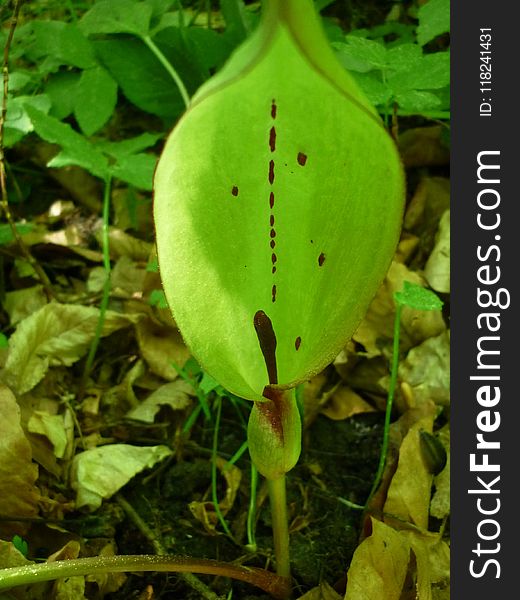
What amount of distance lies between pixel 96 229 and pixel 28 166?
0.81ft

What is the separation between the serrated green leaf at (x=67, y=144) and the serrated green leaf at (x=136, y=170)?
0.02 m

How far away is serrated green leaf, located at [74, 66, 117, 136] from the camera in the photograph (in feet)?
3.79

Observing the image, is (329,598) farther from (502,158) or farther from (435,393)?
(502,158)

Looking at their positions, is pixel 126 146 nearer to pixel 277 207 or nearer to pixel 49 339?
pixel 49 339

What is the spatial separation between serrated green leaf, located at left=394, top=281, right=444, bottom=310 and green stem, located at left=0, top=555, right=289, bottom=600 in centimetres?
35

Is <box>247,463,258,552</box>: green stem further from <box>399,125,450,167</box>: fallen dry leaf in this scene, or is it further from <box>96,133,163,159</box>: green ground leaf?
<box>399,125,450,167</box>: fallen dry leaf

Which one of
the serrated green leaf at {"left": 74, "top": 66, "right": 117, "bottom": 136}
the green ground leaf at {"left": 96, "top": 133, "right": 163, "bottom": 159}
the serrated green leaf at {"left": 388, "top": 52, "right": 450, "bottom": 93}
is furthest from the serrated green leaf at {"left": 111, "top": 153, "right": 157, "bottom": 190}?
the serrated green leaf at {"left": 388, "top": 52, "right": 450, "bottom": 93}

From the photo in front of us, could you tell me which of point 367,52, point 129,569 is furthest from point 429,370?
point 129,569

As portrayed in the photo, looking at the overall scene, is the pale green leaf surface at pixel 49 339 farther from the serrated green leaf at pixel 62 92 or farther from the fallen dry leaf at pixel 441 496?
the fallen dry leaf at pixel 441 496

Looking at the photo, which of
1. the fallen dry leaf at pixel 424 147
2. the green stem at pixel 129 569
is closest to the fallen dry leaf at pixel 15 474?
the green stem at pixel 129 569

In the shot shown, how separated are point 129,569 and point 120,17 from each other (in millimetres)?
887

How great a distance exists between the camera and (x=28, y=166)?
1.49 metres

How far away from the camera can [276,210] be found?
1.74 feet

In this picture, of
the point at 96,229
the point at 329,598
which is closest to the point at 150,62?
the point at 96,229
